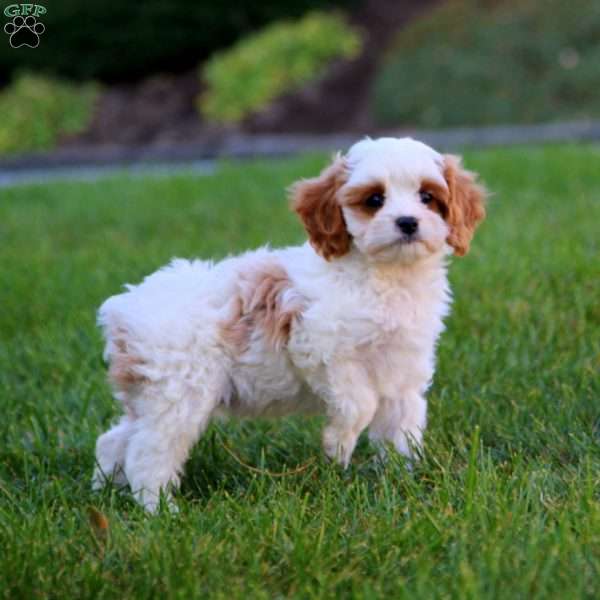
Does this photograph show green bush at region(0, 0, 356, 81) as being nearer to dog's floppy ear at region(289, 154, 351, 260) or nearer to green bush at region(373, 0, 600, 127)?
green bush at region(373, 0, 600, 127)

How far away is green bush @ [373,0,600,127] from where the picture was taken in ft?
49.9

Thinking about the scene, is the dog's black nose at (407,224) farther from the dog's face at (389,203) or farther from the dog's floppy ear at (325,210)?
the dog's floppy ear at (325,210)

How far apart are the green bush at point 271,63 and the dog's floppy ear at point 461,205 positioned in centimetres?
1279

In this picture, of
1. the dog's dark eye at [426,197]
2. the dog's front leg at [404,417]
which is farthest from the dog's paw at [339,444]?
the dog's dark eye at [426,197]

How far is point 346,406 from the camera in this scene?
3770mm

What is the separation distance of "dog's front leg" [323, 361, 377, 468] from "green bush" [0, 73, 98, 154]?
46.3 feet

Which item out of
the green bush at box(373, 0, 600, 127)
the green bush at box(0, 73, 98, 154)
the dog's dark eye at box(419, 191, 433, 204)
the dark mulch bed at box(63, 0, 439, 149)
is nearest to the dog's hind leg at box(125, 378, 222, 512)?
the dog's dark eye at box(419, 191, 433, 204)

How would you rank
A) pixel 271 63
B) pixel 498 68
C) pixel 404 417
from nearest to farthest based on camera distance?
pixel 404 417 < pixel 498 68 < pixel 271 63

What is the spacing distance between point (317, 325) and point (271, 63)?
13791mm

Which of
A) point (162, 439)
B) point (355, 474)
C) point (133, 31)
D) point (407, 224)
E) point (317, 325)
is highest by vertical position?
point (133, 31)

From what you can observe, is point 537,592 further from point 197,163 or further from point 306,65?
point 306,65

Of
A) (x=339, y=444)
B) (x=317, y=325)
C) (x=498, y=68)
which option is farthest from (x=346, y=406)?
(x=498, y=68)

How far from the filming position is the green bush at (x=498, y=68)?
15203 millimetres

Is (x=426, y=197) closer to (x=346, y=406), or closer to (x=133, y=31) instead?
(x=346, y=406)
